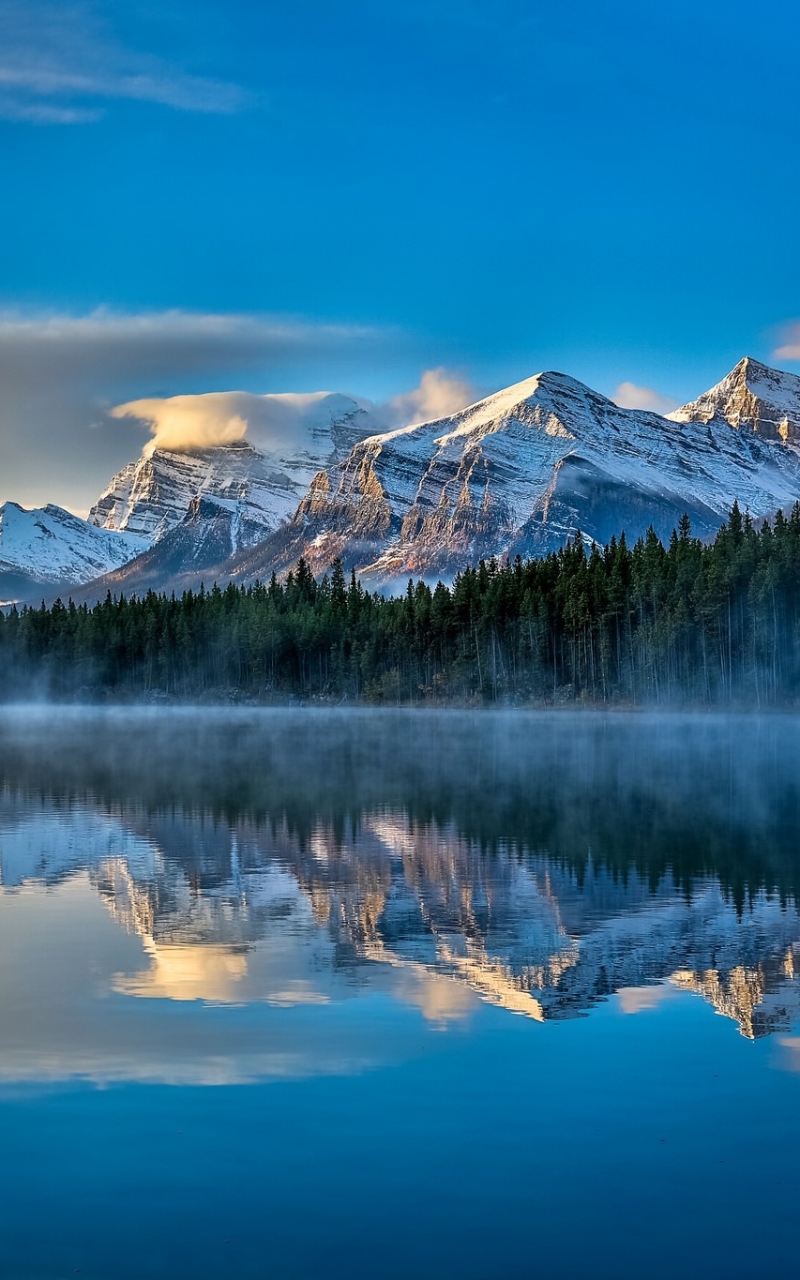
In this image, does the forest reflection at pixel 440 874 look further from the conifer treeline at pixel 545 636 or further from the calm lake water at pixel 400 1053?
the conifer treeline at pixel 545 636

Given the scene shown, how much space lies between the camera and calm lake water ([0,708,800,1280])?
32.0 ft

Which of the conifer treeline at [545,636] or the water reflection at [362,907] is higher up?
the conifer treeline at [545,636]

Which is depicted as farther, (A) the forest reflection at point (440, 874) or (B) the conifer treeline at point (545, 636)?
(B) the conifer treeline at point (545, 636)

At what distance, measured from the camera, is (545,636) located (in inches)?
5827

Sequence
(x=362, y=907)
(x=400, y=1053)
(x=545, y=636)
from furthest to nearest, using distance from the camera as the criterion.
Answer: (x=545, y=636) → (x=362, y=907) → (x=400, y=1053)

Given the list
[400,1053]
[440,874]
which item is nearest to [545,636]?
[440,874]

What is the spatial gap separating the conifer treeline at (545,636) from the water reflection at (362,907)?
70.0 m

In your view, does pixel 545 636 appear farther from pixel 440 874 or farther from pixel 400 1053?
pixel 400 1053

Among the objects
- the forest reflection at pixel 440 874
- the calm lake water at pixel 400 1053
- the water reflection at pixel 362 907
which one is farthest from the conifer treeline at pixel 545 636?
the calm lake water at pixel 400 1053

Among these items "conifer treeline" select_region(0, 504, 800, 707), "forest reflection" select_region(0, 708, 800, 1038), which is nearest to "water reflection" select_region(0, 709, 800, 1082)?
"forest reflection" select_region(0, 708, 800, 1038)

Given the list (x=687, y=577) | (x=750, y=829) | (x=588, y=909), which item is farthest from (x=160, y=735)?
(x=588, y=909)

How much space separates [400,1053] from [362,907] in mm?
8657

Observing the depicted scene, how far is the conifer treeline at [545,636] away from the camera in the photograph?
11938cm

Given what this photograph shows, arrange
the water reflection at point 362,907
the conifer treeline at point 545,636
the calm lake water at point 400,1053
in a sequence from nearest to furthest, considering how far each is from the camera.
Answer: the calm lake water at point 400,1053 < the water reflection at point 362,907 < the conifer treeline at point 545,636
